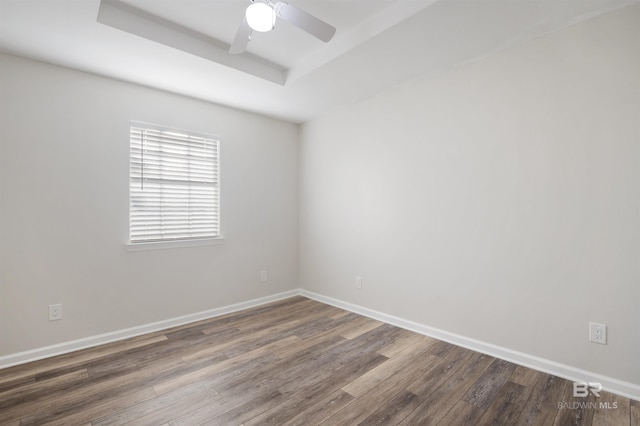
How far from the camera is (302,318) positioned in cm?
345

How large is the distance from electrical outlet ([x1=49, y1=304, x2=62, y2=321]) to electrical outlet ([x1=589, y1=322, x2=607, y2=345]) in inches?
161

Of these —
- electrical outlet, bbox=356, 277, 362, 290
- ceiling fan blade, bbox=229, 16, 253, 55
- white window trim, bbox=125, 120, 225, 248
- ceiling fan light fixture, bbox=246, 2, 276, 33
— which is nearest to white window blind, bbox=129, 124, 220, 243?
white window trim, bbox=125, 120, 225, 248

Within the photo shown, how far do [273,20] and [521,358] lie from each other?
2.91 metres

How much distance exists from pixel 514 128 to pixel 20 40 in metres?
3.75

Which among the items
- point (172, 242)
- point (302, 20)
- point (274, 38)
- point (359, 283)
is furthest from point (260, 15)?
point (359, 283)

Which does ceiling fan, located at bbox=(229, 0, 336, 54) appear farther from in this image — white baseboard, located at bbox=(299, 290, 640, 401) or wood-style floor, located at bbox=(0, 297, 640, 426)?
white baseboard, located at bbox=(299, 290, 640, 401)

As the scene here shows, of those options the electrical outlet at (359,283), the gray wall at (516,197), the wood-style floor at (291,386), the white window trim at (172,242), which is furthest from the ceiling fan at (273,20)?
the electrical outlet at (359,283)

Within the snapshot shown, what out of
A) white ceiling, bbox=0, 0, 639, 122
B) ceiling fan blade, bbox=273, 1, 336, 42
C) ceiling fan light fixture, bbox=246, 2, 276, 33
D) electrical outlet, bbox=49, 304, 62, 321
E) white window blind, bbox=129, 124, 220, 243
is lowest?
electrical outlet, bbox=49, 304, 62, 321

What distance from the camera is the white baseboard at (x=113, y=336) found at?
2.45 meters

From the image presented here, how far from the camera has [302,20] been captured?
179 centimetres

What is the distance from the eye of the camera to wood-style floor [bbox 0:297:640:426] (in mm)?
1813

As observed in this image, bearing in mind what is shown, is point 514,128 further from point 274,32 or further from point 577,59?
point 274,32

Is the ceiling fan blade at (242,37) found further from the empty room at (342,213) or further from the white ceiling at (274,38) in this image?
the white ceiling at (274,38)

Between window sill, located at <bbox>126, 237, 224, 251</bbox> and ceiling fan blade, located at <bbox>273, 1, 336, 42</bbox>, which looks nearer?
ceiling fan blade, located at <bbox>273, 1, 336, 42</bbox>
